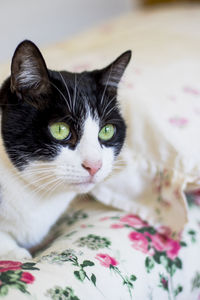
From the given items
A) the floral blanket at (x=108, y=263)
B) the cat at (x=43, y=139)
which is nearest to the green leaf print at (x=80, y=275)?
the floral blanket at (x=108, y=263)

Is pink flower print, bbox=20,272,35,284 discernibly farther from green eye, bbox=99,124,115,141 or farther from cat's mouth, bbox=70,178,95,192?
green eye, bbox=99,124,115,141

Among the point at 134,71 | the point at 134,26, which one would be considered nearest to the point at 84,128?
the point at 134,71

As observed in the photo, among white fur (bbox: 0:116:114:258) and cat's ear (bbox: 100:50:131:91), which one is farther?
cat's ear (bbox: 100:50:131:91)

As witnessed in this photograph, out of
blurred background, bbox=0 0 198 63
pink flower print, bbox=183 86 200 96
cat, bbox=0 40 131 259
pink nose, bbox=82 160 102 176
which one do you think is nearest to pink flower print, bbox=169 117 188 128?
pink flower print, bbox=183 86 200 96

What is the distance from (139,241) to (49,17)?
5.64ft

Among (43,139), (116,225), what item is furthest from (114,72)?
(116,225)

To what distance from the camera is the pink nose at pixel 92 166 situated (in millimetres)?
689

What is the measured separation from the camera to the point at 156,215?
0.93 metres

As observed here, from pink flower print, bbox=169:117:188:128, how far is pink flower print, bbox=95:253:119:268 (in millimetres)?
395

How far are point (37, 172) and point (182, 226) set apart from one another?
0.38m

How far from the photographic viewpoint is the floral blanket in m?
0.58

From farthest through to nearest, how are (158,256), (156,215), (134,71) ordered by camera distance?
(134,71) → (156,215) → (158,256)

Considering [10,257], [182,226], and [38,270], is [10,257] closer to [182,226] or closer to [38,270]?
[38,270]

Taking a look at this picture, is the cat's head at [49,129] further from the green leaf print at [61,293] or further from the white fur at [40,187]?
the green leaf print at [61,293]
